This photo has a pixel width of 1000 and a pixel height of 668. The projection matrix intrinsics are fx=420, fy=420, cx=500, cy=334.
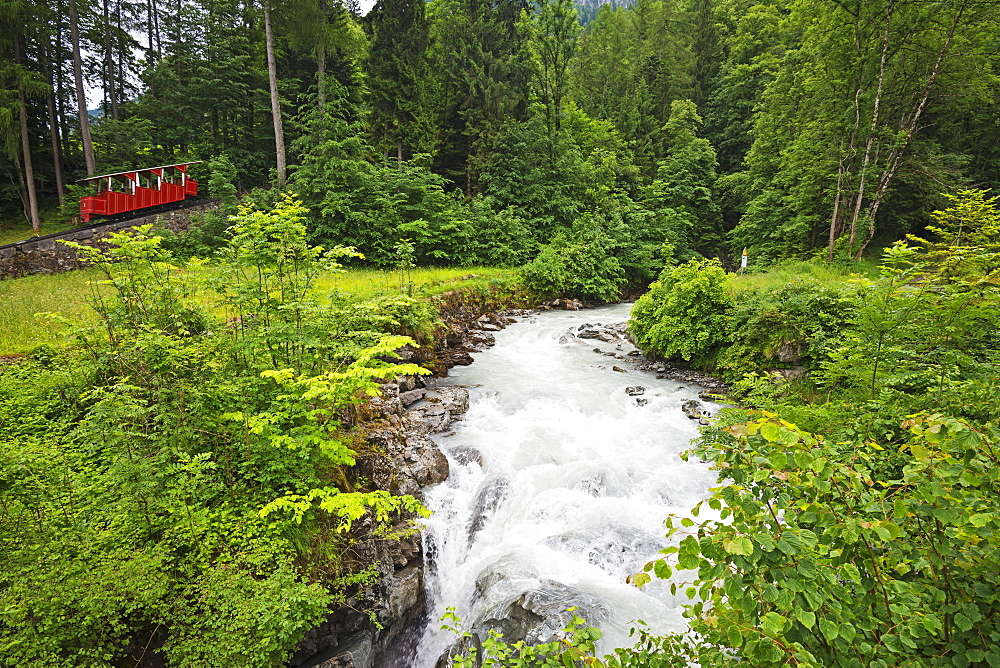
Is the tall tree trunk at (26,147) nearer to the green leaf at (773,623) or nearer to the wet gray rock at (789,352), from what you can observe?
the green leaf at (773,623)

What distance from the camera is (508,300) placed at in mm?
18203

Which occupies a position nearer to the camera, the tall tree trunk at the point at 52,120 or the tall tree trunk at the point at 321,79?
the tall tree trunk at the point at 321,79

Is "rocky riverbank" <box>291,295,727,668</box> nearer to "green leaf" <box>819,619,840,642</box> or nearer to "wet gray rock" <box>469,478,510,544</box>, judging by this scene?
"wet gray rock" <box>469,478,510,544</box>

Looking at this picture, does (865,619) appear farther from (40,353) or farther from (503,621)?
(40,353)

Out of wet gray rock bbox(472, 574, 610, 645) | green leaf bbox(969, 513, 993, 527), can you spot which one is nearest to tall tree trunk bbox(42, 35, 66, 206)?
wet gray rock bbox(472, 574, 610, 645)

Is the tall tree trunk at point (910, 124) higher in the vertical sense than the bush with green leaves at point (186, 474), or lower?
higher

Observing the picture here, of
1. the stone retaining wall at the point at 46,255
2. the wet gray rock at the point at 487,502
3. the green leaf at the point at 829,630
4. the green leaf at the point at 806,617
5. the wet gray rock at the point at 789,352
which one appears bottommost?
the wet gray rock at the point at 487,502

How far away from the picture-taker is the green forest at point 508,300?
1947 mm

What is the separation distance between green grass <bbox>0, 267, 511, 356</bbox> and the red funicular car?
514cm

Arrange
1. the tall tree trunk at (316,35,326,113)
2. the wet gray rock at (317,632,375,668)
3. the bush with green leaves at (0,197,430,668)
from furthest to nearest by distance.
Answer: the tall tree trunk at (316,35,326,113) → the wet gray rock at (317,632,375,668) → the bush with green leaves at (0,197,430,668)

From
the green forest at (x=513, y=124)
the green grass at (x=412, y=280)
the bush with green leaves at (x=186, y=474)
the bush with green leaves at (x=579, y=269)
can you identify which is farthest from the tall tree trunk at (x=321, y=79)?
the bush with green leaves at (x=186, y=474)

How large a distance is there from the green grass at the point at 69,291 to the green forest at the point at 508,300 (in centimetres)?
69

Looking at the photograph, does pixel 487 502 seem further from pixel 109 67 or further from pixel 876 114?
pixel 109 67

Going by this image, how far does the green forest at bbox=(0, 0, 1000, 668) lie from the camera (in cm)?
195
